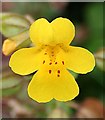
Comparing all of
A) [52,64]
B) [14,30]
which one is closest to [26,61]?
[52,64]

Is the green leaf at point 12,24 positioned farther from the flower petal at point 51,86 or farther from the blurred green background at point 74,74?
the flower petal at point 51,86

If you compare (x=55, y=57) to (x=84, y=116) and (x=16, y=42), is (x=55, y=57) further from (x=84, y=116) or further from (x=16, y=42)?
(x=84, y=116)

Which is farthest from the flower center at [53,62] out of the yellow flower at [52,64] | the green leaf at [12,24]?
the green leaf at [12,24]

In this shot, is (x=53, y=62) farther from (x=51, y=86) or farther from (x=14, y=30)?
(x=14, y=30)

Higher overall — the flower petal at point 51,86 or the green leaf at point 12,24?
the green leaf at point 12,24

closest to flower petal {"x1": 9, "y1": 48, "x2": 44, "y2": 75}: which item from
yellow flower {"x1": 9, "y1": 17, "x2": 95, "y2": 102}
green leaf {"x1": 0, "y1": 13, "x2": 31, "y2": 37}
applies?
yellow flower {"x1": 9, "y1": 17, "x2": 95, "y2": 102}

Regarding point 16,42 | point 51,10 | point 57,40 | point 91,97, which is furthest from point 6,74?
point 51,10
